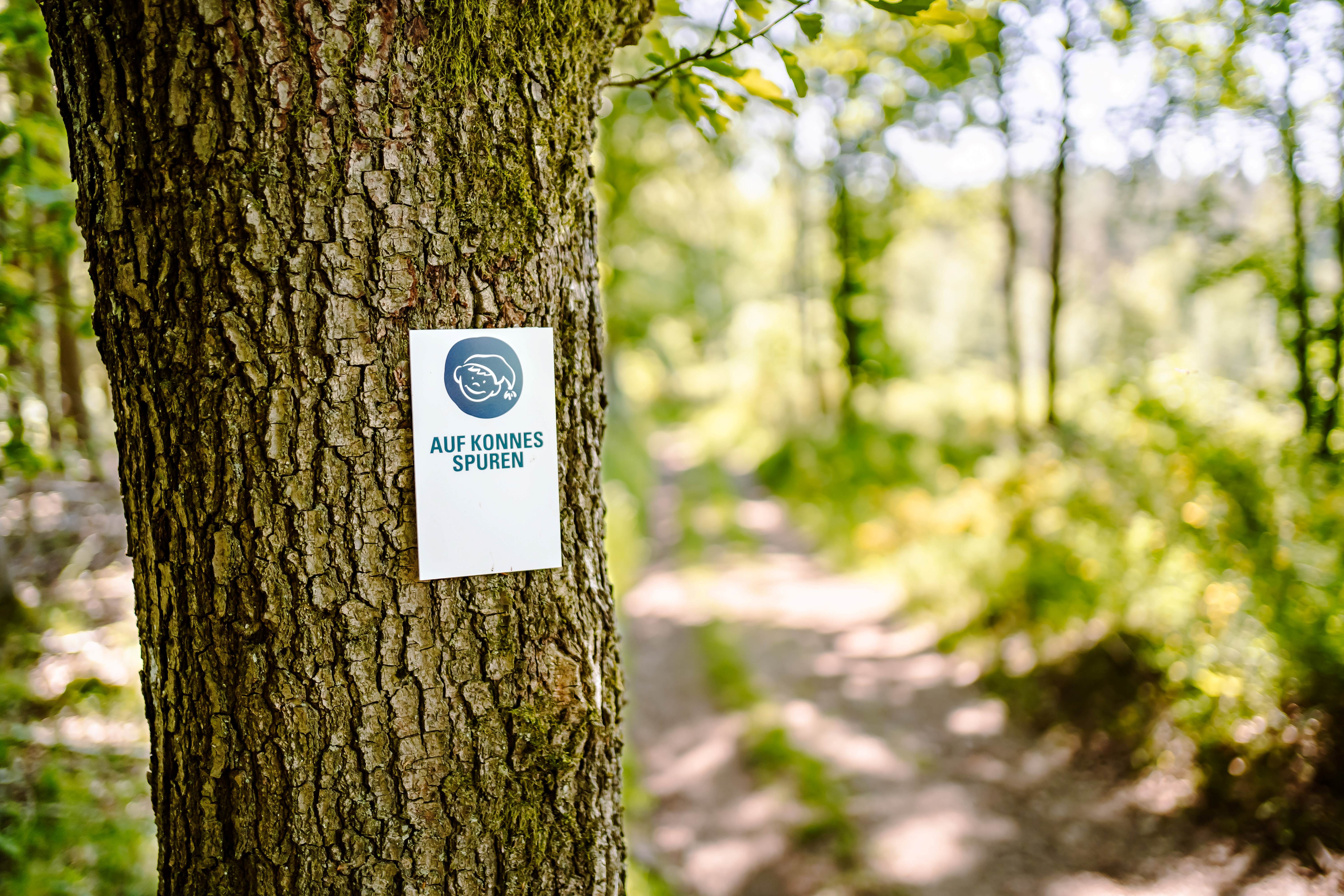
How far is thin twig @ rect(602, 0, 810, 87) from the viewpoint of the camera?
1.32 metres

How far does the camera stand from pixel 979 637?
550cm

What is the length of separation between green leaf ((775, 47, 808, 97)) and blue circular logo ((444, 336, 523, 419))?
0.83 meters

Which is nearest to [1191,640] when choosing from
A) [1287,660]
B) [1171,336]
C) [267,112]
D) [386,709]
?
[1287,660]

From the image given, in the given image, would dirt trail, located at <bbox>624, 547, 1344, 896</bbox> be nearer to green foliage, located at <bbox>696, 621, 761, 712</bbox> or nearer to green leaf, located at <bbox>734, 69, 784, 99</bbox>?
green foliage, located at <bbox>696, 621, 761, 712</bbox>

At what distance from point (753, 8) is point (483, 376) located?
36.0 inches

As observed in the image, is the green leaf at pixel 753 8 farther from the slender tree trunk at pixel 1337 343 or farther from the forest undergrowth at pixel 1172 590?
the slender tree trunk at pixel 1337 343

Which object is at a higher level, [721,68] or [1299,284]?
[721,68]

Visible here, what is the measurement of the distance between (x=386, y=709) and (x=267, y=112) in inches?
38.0

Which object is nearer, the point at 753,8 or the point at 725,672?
the point at 753,8

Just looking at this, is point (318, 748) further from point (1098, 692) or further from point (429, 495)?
point (1098, 692)

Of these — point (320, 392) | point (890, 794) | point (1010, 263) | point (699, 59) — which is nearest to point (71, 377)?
point (320, 392)

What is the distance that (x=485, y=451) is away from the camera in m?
1.21

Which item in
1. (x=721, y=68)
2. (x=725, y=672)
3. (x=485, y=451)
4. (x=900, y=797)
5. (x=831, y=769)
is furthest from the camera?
(x=725, y=672)

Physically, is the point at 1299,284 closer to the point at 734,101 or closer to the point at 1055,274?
the point at 1055,274
